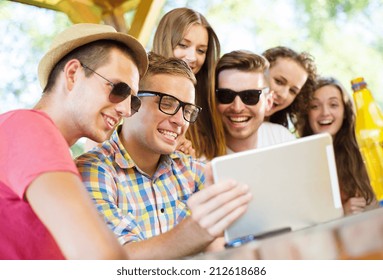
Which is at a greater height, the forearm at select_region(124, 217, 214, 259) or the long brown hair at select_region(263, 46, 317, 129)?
the long brown hair at select_region(263, 46, 317, 129)

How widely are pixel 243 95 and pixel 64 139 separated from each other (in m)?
1.24

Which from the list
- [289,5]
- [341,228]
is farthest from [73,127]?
[289,5]

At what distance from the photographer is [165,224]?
4.60ft

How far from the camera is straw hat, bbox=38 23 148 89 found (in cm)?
124

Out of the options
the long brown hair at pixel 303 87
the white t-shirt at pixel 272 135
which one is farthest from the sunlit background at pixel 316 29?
the white t-shirt at pixel 272 135

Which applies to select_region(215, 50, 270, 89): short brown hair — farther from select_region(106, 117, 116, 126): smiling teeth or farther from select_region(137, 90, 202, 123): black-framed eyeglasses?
select_region(106, 117, 116, 126): smiling teeth

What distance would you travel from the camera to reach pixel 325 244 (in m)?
0.85

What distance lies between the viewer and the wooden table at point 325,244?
799 millimetres

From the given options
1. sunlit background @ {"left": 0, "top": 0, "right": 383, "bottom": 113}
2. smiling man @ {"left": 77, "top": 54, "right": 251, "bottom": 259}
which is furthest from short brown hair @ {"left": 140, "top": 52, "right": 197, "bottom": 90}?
sunlit background @ {"left": 0, "top": 0, "right": 383, "bottom": 113}

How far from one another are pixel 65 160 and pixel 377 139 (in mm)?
948

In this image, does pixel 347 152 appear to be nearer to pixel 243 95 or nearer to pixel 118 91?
pixel 243 95

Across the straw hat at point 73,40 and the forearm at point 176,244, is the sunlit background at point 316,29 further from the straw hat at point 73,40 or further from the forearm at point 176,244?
the forearm at point 176,244

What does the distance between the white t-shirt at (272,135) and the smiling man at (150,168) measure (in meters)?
0.82

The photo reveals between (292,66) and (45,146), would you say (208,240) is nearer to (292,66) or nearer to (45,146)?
(45,146)
